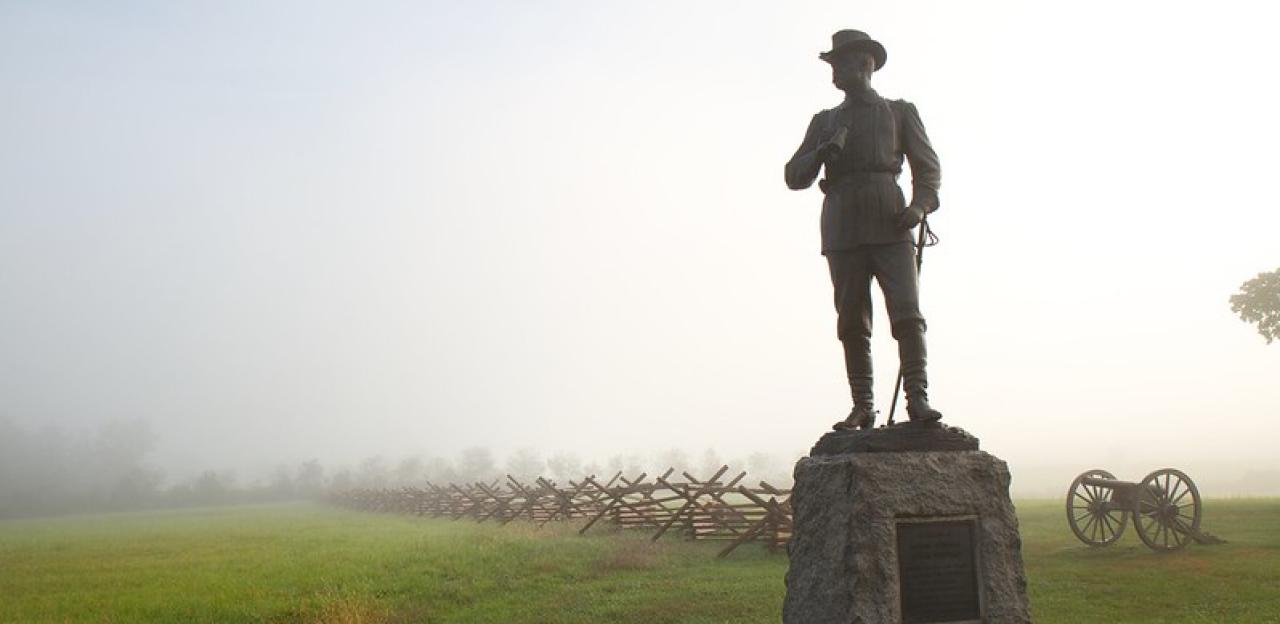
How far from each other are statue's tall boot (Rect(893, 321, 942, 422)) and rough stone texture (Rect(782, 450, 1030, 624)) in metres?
0.28

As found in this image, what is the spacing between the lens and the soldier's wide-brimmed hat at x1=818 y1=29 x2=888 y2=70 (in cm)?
504

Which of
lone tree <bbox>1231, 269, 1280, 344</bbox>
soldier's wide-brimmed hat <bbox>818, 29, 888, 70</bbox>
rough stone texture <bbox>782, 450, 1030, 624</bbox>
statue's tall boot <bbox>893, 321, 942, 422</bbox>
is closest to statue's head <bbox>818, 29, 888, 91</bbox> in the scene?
soldier's wide-brimmed hat <bbox>818, 29, 888, 70</bbox>

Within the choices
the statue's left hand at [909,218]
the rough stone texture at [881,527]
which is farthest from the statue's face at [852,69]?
the rough stone texture at [881,527]

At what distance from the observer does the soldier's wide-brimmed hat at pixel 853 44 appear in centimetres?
504

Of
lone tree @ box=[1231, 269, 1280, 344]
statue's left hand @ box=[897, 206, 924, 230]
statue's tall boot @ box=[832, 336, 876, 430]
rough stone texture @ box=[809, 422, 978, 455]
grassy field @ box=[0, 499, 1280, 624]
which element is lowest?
grassy field @ box=[0, 499, 1280, 624]

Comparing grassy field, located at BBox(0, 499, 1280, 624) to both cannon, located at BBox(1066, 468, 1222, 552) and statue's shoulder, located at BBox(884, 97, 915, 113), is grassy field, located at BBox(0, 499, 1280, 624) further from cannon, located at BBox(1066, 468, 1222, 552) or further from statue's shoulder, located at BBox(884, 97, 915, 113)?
statue's shoulder, located at BBox(884, 97, 915, 113)

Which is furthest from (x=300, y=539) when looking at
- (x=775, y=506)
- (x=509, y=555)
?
(x=775, y=506)

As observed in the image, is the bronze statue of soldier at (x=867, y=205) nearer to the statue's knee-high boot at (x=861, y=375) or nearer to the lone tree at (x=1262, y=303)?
the statue's knee-high boot at (x=861, y=375)

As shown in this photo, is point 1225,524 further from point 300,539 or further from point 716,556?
point 300,539

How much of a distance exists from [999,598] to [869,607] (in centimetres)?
74

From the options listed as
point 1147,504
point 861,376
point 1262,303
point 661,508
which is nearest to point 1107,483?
point 1147,504

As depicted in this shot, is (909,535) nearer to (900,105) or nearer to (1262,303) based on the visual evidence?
(900,105)

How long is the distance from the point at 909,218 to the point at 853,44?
111cm

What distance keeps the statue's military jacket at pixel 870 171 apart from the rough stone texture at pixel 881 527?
1307 millimetres
